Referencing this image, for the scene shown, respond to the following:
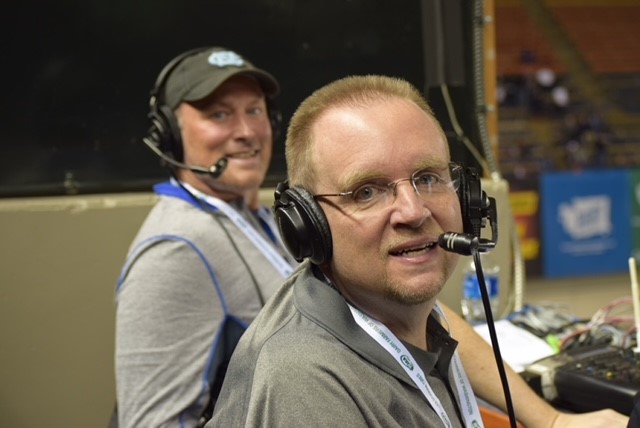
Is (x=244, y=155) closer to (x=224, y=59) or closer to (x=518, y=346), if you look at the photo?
(x=224, y=59)

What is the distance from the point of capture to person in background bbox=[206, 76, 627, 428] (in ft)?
3.06

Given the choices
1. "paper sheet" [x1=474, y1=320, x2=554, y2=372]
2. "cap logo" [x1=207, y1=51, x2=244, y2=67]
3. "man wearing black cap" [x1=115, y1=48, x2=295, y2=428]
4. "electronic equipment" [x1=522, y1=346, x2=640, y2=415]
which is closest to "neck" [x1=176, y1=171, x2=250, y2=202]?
"man wearing black cap" [x1=115, y1=48, x2=295, y2=428]

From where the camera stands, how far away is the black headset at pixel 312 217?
105 cm

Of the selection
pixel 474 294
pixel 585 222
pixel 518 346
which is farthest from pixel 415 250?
pixel 585 222

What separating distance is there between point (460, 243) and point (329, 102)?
0.90 feet

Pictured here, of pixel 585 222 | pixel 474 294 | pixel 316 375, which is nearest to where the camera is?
pixel 316 375

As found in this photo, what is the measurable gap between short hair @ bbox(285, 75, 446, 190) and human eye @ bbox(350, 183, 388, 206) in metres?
0.08

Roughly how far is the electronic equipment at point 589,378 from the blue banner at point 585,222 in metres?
5.00

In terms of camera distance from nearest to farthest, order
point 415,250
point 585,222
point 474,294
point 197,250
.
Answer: point 415,250 → point 197,250 → point 474,294 → point 585,222

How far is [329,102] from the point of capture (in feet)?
3.56

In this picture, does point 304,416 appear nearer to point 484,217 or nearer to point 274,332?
point 274,332

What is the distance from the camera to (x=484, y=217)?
3.77 ft

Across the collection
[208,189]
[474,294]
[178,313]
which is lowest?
[474,294]

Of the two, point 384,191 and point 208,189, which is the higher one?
point 384,191
